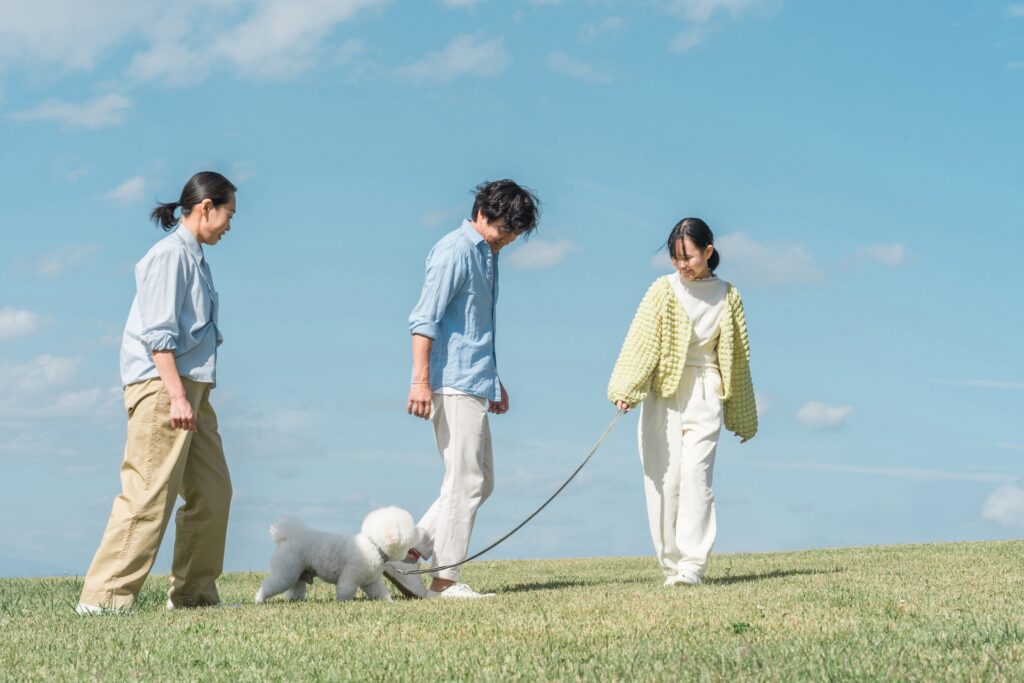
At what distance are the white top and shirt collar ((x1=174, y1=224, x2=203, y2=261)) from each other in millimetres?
3237

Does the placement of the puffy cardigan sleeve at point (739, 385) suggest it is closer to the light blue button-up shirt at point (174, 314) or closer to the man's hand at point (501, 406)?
the man's hand at point (501, 406)

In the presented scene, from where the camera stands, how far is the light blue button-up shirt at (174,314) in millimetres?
6539

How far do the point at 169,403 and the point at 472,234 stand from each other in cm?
212

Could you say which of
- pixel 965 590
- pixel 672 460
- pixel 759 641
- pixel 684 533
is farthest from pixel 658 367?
pixel 759 641

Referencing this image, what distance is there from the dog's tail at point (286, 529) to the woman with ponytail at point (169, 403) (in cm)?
38

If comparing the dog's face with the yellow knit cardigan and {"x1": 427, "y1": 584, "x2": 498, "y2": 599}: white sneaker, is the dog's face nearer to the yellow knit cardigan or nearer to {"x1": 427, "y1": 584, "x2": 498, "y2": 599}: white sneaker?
{"x1": 427, "y1": 584, "x2": 498, "y2": 599}: white sneaker

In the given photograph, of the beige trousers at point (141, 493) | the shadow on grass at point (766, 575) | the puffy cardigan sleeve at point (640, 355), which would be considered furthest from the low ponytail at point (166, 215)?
the shadow on grass at point (766, 575)

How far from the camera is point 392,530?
6922mm

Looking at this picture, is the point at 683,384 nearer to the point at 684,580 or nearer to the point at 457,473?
the point at 684,580

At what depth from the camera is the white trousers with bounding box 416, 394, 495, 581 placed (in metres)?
7.08

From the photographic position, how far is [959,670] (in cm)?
441

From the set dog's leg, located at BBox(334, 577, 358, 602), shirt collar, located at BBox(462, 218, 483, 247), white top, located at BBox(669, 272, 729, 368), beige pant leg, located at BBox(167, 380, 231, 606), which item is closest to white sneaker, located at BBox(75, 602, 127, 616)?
beige pant leg, located at BBox(167, 380, 231, 606)

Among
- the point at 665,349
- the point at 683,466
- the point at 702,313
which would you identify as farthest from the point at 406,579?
the point at 702,313

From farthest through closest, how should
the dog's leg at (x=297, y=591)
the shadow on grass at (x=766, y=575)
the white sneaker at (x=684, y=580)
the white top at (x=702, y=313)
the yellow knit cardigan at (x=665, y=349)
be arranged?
the shadow on grass at (x=766, y=575)
the white top at (x=702, y=313)
the yellow knit cardigan at (x=665, y=349)
the white sneaker at (x=684, y=580)
the dog's leg at (x=297, y=591)
